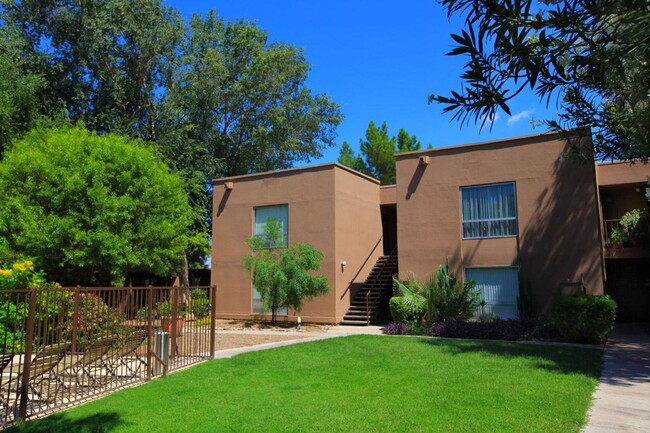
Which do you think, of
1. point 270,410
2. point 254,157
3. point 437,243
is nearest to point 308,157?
point 254,157

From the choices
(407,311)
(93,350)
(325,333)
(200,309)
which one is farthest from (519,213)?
(93,350)

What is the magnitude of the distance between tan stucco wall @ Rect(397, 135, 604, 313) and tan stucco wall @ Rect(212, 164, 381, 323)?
2.48 meters

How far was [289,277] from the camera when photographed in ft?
57.7

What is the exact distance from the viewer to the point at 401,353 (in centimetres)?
1093

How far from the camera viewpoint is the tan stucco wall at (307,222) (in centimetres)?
1931

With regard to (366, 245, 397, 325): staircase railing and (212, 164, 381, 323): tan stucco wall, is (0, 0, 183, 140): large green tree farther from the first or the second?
(366, 245, 397, 325): staircase railing

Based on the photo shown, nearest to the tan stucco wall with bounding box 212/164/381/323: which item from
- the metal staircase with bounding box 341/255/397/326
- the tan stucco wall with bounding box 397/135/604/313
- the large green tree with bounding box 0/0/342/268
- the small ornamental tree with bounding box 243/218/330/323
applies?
the metal staircase with bounding box 341/255/397/326

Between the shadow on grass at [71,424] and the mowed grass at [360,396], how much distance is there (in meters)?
0.01

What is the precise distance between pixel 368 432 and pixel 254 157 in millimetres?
27392

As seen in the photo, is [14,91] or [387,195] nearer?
[14,91]

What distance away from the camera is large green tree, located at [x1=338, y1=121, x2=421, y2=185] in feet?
114

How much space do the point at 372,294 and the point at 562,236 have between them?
7.16 metres

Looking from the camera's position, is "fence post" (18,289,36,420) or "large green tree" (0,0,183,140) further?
"large green tree" (0,0,183,140)

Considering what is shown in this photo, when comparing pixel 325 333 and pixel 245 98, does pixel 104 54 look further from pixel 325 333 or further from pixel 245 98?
pixel 325 333
